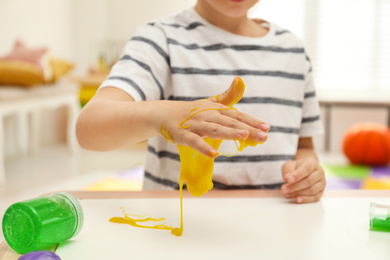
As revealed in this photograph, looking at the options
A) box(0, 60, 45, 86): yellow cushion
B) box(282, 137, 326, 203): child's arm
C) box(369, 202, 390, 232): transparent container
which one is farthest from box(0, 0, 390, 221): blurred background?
box(369, 202, 390, 232): transparent container

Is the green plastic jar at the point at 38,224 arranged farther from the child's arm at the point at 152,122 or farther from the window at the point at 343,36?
the window at the point at 343,36

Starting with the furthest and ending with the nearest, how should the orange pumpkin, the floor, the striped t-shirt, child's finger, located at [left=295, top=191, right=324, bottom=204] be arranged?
1. the orange pumpkin
2. the floor
3. the striped t-shirt
4. child's finger, located at [left=295, top=191, right=324, bottom=204]

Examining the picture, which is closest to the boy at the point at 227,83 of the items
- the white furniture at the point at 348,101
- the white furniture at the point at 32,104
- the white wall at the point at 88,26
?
the white furniture at the point at 32,104

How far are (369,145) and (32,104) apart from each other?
2.05 meters

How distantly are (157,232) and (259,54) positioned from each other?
49 centimetres

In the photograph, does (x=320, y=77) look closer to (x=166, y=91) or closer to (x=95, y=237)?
(x=166, y=91)

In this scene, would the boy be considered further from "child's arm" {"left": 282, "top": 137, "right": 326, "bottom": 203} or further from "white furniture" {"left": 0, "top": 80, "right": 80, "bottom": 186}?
"white furniture" {"left": 0, "top": 80, "right": 80, "bottom": 186}

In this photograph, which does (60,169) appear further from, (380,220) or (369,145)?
(380,220)

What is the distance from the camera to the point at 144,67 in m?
0.82

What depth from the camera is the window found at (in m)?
4.18

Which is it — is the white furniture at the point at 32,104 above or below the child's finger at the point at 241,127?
below

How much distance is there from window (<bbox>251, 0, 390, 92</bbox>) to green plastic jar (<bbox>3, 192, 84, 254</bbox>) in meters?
3.92

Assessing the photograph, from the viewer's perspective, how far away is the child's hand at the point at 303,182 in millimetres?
709

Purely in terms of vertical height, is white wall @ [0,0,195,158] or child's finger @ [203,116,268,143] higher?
child's finger @ [203,116,268,143]
